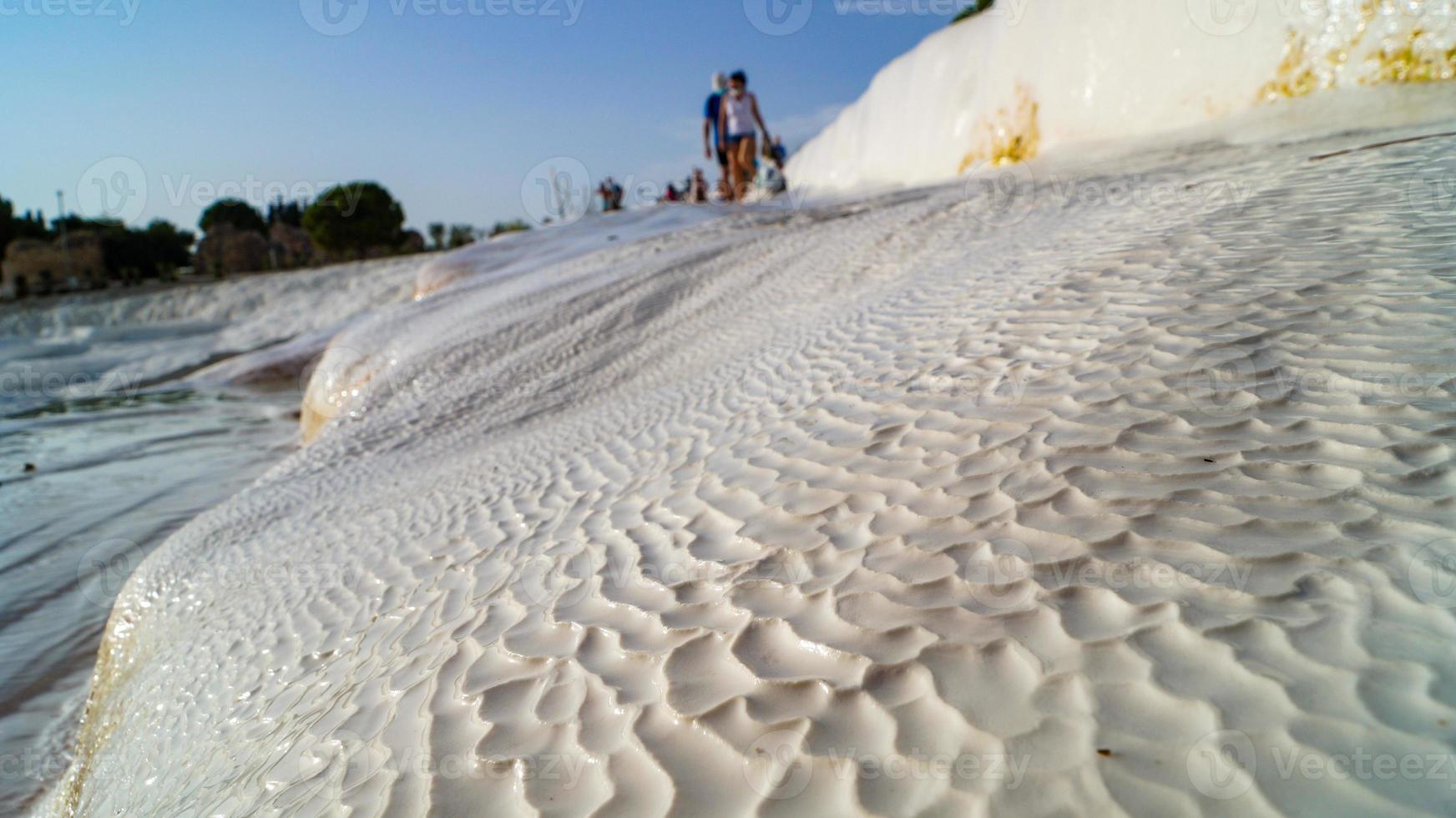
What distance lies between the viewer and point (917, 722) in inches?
56.8

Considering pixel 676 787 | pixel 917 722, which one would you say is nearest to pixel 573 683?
pixel 676 787

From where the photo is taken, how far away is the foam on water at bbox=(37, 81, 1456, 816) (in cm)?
137

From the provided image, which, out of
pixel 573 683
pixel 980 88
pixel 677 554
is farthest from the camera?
pixel 980 88

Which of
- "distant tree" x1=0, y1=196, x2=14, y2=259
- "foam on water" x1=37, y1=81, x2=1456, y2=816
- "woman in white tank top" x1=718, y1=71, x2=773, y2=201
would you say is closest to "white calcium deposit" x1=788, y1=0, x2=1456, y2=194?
"foam on water" x1=37, y1=81, x2=1456, y2=816

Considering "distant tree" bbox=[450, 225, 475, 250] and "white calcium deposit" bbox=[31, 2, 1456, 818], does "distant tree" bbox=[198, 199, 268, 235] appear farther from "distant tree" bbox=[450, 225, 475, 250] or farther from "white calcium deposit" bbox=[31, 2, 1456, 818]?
"white calcium deposit" bbox=[31, 2, 1456, 818]

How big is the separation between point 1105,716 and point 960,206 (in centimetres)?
493

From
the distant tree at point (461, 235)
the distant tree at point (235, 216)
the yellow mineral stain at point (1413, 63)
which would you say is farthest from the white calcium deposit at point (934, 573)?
the distant tree at point (235, 216)

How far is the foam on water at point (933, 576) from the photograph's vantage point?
4.51 feet

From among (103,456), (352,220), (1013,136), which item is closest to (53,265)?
(352,220)

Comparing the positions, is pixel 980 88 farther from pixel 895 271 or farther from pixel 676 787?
pixel 676 787

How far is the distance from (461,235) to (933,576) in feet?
97.5

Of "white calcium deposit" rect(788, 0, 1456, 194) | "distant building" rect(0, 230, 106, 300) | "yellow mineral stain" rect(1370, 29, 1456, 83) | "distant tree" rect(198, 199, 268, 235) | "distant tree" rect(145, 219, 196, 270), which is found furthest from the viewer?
"distant tree" rect(198, 199, 268, 235)

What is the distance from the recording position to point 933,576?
1.83 meters

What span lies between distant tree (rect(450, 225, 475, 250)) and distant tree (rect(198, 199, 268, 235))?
31.0 ft
